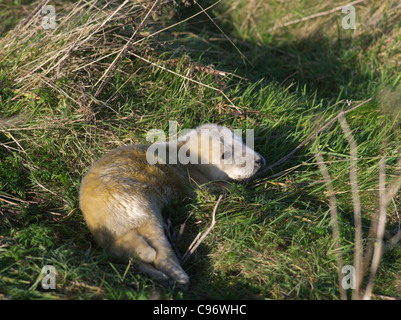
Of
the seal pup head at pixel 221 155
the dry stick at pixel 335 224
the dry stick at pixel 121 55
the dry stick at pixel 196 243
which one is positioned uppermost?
the dry stick at pixel 121 55

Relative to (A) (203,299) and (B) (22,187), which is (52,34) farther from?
(A) (203,299)

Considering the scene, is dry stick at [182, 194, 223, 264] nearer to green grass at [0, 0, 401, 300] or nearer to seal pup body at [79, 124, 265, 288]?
green grass at [0, 0, 401, 300]

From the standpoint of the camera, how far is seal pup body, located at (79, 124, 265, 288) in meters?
3.34

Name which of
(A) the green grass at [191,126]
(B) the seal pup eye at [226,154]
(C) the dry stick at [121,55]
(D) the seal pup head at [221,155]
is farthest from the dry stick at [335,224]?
(C) the dry stick at [121,55]

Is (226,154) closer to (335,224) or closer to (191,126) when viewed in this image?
(191,126)

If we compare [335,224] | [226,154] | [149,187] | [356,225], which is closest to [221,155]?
[226,154]

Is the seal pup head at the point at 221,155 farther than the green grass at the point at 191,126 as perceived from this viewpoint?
Yes

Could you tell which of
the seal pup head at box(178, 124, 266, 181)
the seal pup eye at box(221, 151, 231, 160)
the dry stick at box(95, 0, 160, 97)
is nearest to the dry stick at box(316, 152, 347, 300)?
the seal pup head at box(178, 124, 266, 181)

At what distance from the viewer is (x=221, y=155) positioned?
4.39m

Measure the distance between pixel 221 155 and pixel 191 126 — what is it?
96 cm

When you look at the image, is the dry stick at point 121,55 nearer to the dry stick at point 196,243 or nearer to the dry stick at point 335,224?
the dry stick at point 196,243

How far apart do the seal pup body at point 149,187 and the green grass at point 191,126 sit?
0.14 metres

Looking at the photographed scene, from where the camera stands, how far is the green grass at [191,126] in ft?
11.0

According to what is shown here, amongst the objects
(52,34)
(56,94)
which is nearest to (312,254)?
(56,94)
